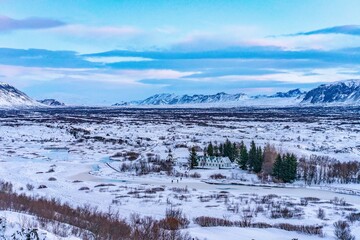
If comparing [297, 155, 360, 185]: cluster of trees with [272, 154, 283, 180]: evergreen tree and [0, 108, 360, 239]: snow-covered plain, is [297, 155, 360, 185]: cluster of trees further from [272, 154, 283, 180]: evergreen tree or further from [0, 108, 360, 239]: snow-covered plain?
[0, 108, 360, 239]: snow-covered plain

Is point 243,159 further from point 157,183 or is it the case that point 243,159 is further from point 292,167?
point 157,183

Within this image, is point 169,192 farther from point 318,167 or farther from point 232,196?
point 318,167

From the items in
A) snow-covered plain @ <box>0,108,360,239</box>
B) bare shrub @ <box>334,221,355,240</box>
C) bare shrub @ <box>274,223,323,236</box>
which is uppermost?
bare shrub @ <box>334,221,355,240</box>

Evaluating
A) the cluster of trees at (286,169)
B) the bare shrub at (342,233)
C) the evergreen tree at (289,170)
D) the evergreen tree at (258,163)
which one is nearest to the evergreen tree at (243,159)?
the evergreen tree at (258,163)

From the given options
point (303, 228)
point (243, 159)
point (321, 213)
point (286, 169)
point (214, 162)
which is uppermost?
point (303, 228)

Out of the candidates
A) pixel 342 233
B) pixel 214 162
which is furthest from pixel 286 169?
pixel 342 233

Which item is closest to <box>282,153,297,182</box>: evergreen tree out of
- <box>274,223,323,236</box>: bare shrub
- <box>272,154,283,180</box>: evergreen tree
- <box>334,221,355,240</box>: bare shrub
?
<box>272,154,283,180</box>: evergreen tree

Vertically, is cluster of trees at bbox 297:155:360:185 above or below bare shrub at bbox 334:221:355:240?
below

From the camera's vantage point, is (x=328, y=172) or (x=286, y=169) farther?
(x=328, y=172)
